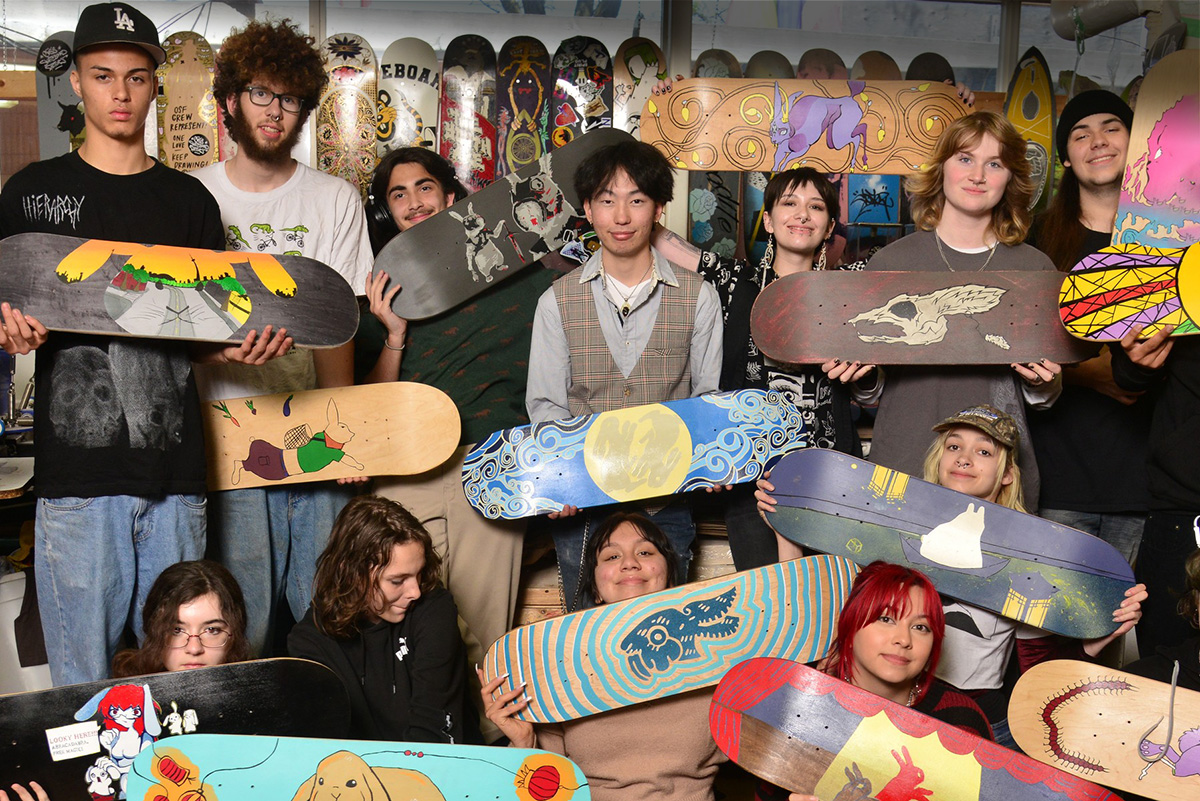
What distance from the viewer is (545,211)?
2758 mm

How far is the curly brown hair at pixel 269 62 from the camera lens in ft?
8.01

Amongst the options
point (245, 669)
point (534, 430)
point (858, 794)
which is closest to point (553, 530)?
point (534, 430)

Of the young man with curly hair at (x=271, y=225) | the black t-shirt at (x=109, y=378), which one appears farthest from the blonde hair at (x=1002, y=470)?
the black t-shirt at (x=109, y=378)

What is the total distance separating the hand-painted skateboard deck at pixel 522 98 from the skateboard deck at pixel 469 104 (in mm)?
30

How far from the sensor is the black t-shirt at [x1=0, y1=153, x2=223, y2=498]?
1985 millimetres

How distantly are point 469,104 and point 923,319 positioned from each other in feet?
5.97

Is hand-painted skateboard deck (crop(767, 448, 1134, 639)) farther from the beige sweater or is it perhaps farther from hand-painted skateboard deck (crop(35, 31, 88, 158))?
hand-painted skateboard deck (crop(35, 31, 88, 158))

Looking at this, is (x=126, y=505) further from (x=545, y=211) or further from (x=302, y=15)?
(x=302, y=15)

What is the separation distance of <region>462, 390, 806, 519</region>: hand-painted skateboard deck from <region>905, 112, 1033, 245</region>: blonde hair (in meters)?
0.57

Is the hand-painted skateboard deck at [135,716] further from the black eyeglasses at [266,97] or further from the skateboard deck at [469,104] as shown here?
the skateboard deck at [469,104]

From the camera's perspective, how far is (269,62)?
245cm

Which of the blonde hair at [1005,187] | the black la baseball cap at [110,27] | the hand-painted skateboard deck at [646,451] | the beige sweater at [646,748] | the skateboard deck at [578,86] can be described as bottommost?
the beige sweater at [646,748]

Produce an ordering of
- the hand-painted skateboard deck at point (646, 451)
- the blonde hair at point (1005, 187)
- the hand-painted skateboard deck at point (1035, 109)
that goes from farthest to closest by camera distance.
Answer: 1. the hand-painted skateboard deck at point (1035, 109)
2. the hand-painted skateboard deck at point (646, 451)
3. the blonde hair at point (1005, 187)

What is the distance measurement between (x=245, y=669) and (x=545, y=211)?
56.7 inches
